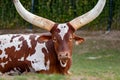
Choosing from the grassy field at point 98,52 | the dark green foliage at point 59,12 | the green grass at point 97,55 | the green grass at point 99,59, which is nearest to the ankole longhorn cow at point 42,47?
the green grass at point 97,55

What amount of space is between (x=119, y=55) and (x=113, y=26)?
5.02 metres

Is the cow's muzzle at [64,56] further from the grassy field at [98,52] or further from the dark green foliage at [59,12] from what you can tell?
the dark green foliage at [59,12]

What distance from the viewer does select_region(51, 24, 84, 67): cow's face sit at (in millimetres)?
10398

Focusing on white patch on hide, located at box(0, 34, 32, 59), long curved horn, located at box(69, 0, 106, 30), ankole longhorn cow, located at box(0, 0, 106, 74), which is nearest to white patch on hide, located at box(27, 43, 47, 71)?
ankole longhorn cow, located at box(0, 0, 106, 74)

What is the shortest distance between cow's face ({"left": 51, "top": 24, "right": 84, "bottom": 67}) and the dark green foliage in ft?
48.5

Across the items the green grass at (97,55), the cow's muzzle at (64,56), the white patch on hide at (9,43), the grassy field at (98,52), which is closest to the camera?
the cow's muzzle at (64,56)

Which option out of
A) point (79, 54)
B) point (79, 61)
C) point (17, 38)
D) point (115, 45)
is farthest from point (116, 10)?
point (17, 38)

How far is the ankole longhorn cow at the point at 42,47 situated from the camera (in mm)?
10672

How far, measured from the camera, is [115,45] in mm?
22688

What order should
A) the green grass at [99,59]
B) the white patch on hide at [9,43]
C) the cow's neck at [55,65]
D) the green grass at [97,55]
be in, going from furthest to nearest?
the green grass at [99,59], the green grass at [97,55], the white patch on hide at [9,43], the cow's neck at [55,65]

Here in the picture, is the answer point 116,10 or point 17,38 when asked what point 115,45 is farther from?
point 17,38

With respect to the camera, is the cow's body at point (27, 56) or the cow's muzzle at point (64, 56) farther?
the cow's body at point (27, 56)

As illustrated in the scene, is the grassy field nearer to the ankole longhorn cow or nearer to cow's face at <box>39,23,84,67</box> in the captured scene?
the ankole longhorn cow

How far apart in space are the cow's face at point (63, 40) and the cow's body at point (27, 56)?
0.31 metres
